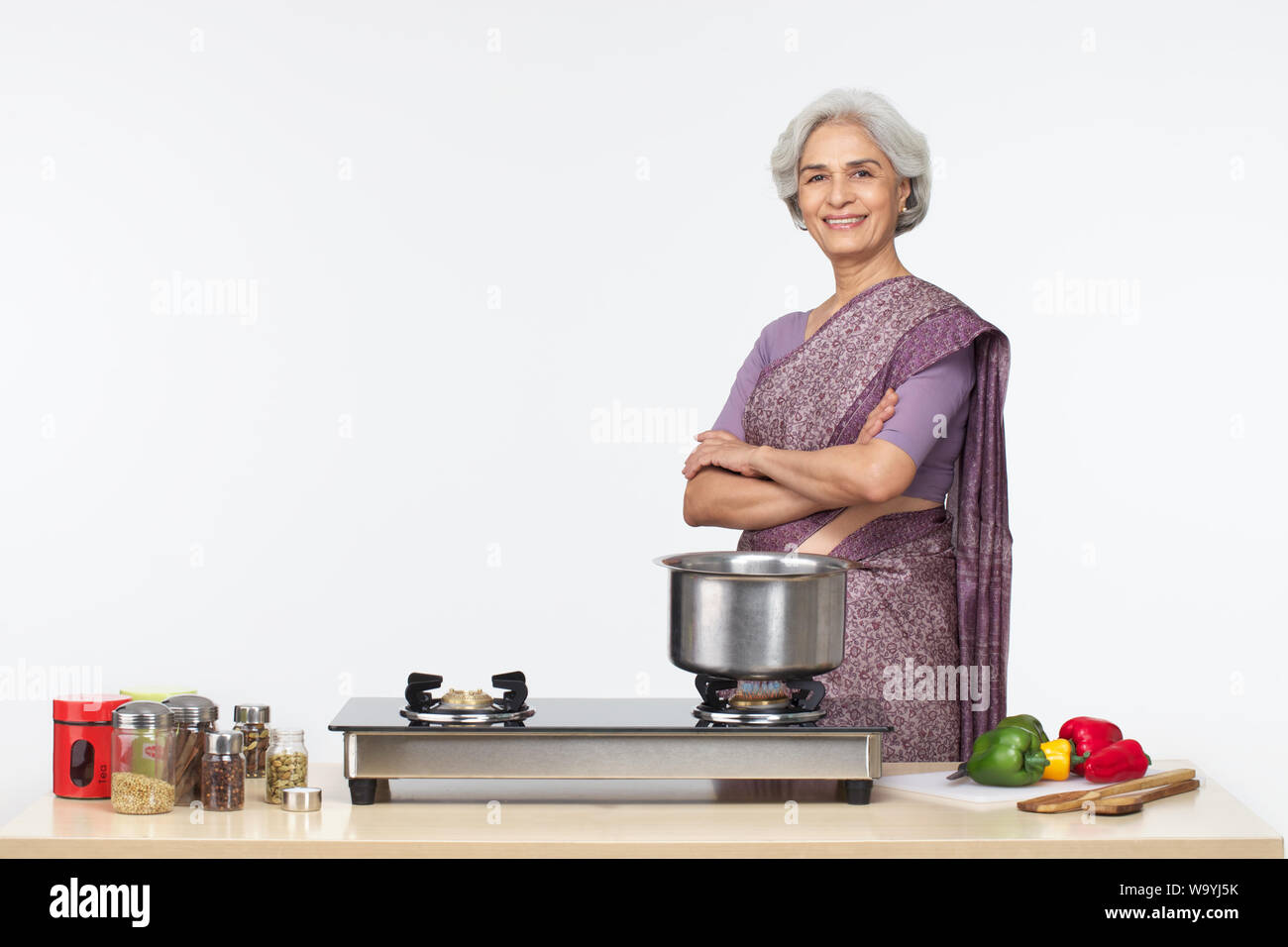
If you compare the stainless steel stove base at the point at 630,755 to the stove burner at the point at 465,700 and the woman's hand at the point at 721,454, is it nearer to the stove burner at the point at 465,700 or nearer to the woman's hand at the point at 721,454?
the stove burner at the point at 465,700

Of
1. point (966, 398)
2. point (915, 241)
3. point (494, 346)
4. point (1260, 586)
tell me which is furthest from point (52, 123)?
point (1260, 586)

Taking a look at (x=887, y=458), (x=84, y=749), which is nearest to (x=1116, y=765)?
(x=887, y=458)

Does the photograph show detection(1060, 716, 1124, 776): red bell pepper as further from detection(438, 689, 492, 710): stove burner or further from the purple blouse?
detection(438, 689, 492, 710): stove burner

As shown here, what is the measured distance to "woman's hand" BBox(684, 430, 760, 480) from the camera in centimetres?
319

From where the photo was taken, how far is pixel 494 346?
5.20 metres

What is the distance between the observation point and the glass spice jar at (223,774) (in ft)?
7.42

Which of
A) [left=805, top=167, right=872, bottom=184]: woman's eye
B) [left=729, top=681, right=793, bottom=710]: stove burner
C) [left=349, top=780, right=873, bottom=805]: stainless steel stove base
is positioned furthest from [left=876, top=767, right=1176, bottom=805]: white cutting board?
[left=805, top=167, right=872, bottom=184]: woman's eye

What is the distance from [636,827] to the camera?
7.11 ft

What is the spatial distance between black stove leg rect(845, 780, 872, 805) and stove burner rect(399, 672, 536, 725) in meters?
0.51

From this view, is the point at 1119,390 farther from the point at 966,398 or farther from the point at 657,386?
the point at 966,398
